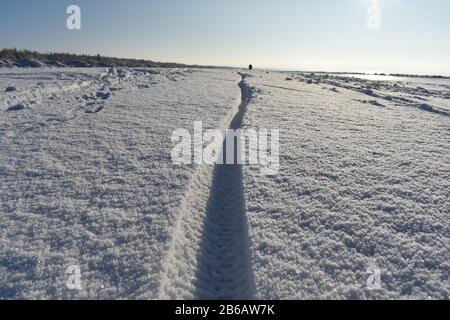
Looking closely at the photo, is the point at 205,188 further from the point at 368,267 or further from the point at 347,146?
the point at 347,146

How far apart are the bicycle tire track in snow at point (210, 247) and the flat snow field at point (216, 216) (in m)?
0.01

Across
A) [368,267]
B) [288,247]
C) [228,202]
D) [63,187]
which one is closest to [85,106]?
[63,187]

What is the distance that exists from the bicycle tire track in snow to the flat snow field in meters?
0.01

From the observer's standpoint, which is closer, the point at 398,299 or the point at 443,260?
the point at 398,299

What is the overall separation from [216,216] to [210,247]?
0.57 m

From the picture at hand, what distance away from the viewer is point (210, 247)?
314cm

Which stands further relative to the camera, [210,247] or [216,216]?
[216,216]

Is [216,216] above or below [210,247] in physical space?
above

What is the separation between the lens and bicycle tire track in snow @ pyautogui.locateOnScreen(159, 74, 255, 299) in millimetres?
2611

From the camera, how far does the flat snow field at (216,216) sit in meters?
2.59

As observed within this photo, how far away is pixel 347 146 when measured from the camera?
5852 millimetres

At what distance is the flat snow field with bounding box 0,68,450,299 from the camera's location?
8.51 ft
